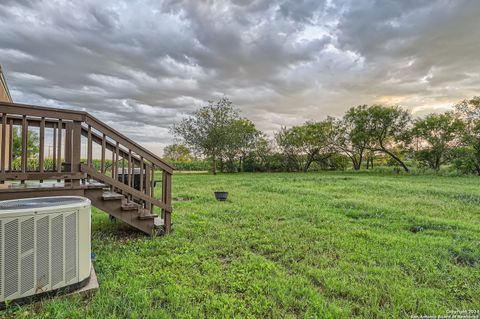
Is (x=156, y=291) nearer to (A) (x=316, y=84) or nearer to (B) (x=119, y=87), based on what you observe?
(A) (x=316, y=84)

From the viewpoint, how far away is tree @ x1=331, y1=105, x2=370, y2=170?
19109 millimetres

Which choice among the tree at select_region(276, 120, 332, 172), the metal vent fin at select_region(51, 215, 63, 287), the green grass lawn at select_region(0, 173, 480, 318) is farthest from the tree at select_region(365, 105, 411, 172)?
the metal vent fin at select_region(51, 215, 63, 287)

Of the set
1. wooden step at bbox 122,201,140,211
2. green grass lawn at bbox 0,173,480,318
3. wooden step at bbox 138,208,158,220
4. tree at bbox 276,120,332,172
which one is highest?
tree at bbox 276,120,332,172

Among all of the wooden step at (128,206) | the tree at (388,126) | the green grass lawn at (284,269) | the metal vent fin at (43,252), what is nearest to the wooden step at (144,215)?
the wooden step at (128,206)

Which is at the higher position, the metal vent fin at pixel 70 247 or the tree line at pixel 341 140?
the tree line at pixel 341 140

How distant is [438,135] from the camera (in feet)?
58.9

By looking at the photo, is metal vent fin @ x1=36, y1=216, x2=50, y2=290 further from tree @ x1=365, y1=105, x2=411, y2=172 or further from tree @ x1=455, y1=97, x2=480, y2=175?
tree @ x1=455, y1=97, x2=480, y2=175

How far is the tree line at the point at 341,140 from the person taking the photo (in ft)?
58.3

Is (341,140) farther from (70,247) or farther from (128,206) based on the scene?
(70,247)

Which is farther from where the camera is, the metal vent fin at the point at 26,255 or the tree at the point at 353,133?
the tree at the point at 353,133

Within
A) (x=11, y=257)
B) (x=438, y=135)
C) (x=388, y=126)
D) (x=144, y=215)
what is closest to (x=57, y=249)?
(x=11, y=257)

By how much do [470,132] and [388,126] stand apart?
18.5 ft

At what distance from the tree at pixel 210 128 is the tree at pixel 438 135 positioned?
49.6ft

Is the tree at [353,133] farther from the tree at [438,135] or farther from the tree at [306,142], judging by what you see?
the tree at [438,135]
